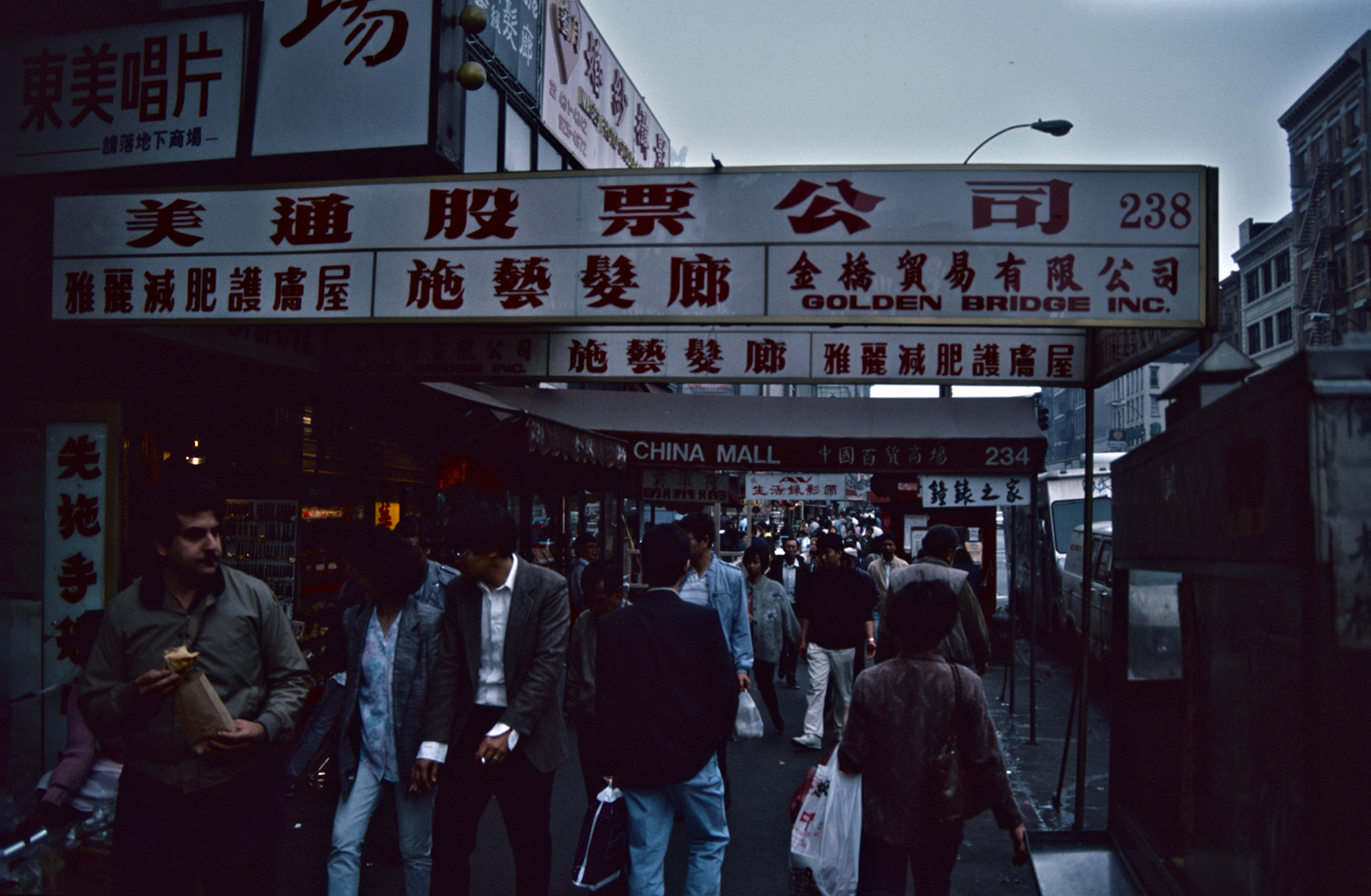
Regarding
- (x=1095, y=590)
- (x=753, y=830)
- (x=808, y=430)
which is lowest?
(x=753, y=830)

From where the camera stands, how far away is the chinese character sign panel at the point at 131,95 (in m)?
6.19

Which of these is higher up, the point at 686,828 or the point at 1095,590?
the point at 1095,590

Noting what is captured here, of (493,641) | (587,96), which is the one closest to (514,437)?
(493,641)

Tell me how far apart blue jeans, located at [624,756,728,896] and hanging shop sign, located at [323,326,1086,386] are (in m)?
3.90

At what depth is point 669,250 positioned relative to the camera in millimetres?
5148

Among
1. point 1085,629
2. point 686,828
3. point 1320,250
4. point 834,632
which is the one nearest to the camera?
point 686,828

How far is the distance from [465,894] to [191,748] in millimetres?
1313

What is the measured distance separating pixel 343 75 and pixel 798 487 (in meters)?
13.7

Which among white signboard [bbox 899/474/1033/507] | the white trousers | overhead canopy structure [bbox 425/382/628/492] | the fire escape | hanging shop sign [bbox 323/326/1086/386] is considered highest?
the fire escape

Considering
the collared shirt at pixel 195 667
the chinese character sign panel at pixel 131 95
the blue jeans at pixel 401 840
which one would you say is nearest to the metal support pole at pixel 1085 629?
the blue jeans at pixel 401 840

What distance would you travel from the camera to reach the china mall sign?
4.79 metres

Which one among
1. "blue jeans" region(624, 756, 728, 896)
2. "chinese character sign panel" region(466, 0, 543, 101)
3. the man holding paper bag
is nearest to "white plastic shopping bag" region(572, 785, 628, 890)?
"blue jeans" region(624, 756, 728, 896)

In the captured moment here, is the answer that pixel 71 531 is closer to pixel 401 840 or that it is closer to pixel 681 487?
pixel 401 840

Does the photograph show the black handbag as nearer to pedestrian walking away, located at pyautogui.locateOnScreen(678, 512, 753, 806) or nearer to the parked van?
pedestrian walking away, located at pyautogui.locateOnScreen(678, 512, 753, 806)
